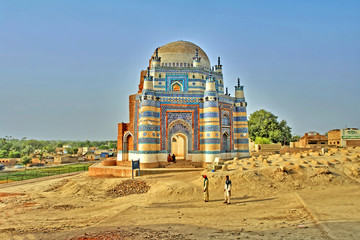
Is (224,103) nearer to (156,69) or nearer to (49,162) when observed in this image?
(156,69)

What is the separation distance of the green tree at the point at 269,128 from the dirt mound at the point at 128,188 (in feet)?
98.9

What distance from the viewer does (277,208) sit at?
35.1 feet

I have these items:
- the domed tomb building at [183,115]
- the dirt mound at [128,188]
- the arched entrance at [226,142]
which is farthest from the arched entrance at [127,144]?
the arched entrance at [226,142]

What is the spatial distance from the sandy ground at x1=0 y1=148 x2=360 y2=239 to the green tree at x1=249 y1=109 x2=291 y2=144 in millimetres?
24121

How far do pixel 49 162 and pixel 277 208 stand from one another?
177 feet

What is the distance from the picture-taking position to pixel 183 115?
23547 mm

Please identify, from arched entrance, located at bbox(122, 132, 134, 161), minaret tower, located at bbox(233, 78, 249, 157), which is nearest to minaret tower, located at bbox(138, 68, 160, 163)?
arched entrance, located at bbox(122, 132, 134, 161)

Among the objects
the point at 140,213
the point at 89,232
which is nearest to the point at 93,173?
the point at 140,213

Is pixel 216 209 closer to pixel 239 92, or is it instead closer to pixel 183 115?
pixel 183 115

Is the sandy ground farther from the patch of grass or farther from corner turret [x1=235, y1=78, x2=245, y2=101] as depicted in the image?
the patch of grass

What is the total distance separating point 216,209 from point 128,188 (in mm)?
7194

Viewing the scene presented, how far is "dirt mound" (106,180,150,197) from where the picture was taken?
15.9 m

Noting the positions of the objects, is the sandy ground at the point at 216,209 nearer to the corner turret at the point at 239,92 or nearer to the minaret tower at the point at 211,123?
the minaret tower at the point at 211,123

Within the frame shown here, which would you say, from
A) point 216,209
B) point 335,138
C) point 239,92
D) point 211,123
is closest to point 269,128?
point 335,138
